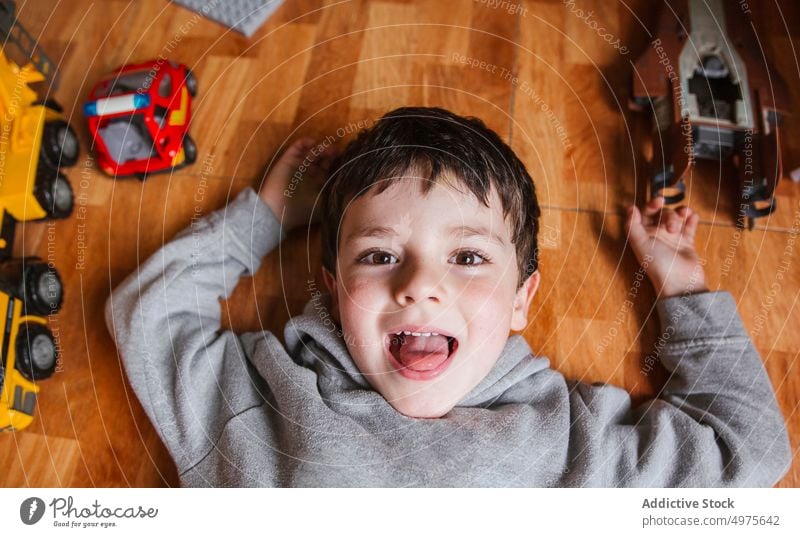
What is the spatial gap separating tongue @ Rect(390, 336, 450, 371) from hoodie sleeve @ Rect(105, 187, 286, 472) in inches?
5.0

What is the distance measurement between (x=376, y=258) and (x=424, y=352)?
0.08 metres

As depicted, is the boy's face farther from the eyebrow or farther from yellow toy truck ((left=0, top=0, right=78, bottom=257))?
yellow toy truck ((left=0, top=0, right=78, bottom=257))

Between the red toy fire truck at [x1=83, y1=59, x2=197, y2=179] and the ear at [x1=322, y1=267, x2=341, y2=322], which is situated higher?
the red toy fire truck at [x1=83, y1=59, x2=197, y2=179]

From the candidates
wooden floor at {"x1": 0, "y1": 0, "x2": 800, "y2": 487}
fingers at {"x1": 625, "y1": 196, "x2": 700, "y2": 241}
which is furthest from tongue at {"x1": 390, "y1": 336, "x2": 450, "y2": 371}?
fingers at {"x1": 625, "y1": 196, "x2": 700, "y2": 241}

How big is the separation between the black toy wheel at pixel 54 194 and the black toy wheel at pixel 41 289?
5cm

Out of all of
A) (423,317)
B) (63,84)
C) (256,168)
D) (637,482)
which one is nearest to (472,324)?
(423,317)

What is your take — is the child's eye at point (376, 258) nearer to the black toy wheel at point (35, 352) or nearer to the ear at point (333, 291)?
the ear at point (333, 291)

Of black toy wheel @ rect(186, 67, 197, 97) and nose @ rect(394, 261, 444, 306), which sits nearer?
nose @ rect(394, 261, 444, 306)

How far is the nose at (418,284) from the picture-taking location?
41 centimetres

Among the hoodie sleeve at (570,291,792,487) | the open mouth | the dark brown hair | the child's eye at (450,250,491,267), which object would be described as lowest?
the hoodie sleeve at (570,291,792,487)

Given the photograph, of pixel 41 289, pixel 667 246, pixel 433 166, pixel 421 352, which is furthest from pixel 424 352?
pixel 41 289

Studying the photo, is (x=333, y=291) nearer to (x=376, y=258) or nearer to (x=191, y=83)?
(x=376, y=258)

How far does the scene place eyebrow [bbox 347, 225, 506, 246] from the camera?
42 centimetres
